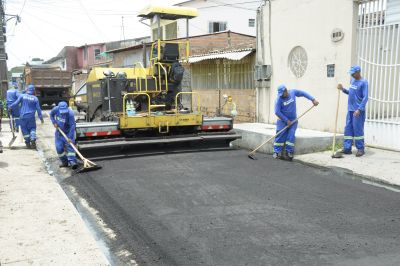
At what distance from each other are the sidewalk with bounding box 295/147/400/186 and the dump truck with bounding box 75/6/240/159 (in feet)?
6.53

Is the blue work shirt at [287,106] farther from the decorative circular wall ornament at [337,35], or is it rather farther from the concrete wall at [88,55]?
the concrete wall at [88,55]

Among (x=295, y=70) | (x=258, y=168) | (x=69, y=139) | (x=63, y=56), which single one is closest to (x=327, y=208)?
(x=258, y=168)

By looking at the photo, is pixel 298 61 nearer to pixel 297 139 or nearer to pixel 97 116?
pixel 297 139

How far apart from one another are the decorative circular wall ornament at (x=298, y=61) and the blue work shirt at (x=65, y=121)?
219 inches

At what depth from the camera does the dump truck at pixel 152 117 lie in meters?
8.17

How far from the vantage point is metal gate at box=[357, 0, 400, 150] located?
7949 millimetres

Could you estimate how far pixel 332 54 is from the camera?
905cm

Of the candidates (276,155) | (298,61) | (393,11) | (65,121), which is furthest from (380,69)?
(65,121)

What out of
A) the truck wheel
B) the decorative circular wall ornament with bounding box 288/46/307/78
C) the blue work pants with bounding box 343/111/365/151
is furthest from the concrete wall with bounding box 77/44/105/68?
the blue work pants with bounding box 343/111/365/151

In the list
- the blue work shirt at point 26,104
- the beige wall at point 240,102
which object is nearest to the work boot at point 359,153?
the beige wall at point 240,102

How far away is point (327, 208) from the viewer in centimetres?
493

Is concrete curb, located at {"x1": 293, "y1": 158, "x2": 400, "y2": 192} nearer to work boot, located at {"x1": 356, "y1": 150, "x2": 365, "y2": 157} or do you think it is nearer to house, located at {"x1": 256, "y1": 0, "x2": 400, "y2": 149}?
work boot, located at {"x1": 356, "y1": 150, "x2": 365, "y2": 157}

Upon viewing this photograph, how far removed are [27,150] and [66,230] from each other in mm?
6223

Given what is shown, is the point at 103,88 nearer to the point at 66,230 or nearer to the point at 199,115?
the point at 199,115
